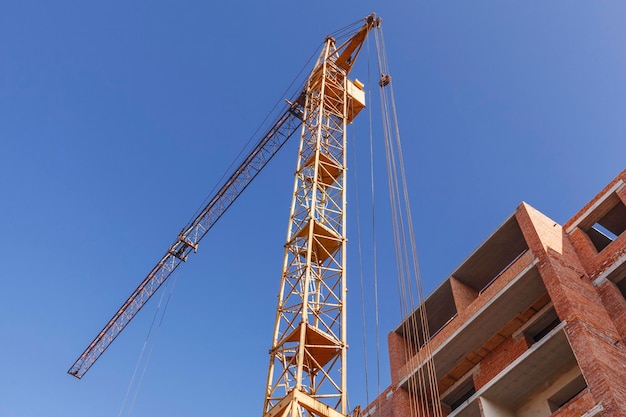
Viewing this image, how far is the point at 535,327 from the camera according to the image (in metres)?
21.9

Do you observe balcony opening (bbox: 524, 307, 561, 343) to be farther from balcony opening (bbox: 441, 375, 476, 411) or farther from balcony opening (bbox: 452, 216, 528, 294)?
balcony opening (bbox: 441, 375, 476, 411)

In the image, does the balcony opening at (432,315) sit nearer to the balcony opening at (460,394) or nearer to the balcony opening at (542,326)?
the balcony opening at (460,394)

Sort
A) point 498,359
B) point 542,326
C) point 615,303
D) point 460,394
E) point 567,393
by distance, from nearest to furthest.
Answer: point 615,303 < point 567,393 < point 542,326 < point 498,359 < point 460,394

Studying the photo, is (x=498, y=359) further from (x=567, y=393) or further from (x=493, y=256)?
(x=493, y=256)

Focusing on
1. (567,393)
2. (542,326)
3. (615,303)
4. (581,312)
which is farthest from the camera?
(542,326)

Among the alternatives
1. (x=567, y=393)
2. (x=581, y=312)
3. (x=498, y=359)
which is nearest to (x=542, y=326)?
(x=498, y=359)

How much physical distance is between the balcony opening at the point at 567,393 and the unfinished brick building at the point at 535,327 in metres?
0.03

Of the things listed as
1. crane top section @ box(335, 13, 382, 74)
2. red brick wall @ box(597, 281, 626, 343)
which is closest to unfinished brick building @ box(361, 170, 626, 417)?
red brick wall @ box(597, 281, 626, 343)

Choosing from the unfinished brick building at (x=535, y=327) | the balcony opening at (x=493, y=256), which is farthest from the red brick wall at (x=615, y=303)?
the balcony opening at (x=493, y=256)

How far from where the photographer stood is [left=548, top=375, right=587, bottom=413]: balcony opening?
1977cm

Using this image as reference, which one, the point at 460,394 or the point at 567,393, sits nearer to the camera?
the point at 567,393

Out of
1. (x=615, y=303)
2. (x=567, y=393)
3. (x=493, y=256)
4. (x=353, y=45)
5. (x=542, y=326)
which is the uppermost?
(x=353, y=45)

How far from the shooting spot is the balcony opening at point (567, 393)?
19.8 metres

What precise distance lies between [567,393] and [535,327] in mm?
2434
